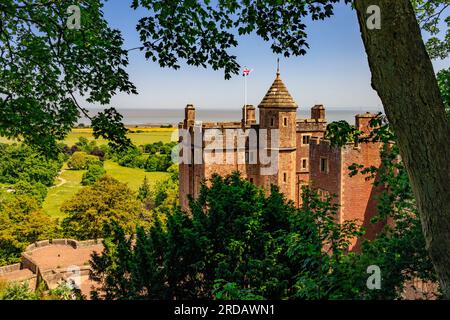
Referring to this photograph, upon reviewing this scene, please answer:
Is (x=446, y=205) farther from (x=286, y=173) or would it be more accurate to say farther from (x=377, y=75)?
(x=286, y=173)

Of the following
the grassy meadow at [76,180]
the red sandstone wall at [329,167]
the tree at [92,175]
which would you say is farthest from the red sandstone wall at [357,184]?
the tree at [92,175]

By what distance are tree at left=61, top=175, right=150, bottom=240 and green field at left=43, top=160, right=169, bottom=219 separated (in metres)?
21.3

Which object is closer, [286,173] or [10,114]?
[10,114]

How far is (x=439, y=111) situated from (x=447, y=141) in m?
0.29

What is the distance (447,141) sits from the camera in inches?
147

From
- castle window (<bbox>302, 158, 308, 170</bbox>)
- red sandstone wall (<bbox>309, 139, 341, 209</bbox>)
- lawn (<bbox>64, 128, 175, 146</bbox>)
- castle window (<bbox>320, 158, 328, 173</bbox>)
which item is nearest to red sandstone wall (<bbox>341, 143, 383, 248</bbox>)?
red sandstone wall (<bbox>309, 139, 341, 209</bbox>)

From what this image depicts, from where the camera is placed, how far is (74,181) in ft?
257

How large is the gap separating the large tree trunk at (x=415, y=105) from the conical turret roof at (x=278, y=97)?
24.0 meters

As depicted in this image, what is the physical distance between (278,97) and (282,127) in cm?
211

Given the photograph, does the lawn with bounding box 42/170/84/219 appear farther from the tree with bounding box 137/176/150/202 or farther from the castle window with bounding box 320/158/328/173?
the castle window with bounding box 320/158/328/173

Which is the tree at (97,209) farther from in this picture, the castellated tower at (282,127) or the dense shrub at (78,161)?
the dense shrub at (78,161)

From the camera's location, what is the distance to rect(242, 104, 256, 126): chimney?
98.7ft

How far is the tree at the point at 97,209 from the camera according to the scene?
131 ft
